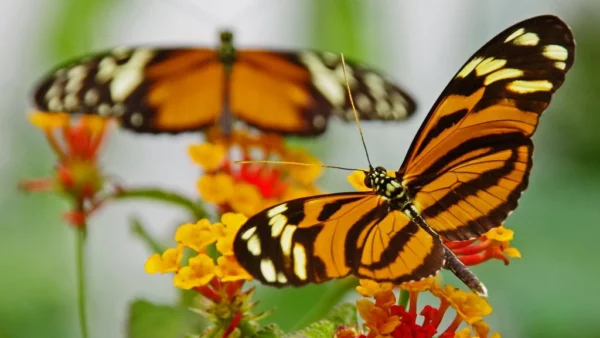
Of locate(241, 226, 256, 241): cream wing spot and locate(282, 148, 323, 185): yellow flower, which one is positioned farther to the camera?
locate(282, 148, 323, 185): yellow flower

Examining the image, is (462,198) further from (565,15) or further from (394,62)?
(565,15)

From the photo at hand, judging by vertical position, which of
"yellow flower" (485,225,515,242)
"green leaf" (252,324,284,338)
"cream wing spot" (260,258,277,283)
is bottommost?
"green leaf" (252,324,284,338)

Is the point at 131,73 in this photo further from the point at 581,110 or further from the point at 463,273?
the point at 581,110

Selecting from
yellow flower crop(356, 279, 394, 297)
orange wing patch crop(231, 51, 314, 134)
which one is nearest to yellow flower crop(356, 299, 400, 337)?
yellow flower crop(356, 279, 394, 297)

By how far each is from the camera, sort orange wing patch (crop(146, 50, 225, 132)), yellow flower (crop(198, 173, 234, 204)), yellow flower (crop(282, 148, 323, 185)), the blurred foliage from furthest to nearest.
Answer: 1. the blurred foliage
2. orange wing patch (crop(146, 50, 225, 132))
3. yellow flower (crop(282, 148, 323, 185))
4. yellow flower (crop(198, 173, 234, 204))

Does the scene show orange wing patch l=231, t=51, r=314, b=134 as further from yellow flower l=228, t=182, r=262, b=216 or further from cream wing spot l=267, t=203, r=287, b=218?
cream wing spot l=267, t=203, r=287, b=218

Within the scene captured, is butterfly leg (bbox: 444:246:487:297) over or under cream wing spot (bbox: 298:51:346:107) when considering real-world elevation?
under

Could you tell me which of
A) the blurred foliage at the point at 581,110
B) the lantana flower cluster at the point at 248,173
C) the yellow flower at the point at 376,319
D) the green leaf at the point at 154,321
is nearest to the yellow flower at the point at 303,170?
the lantana flower cluster at the point at 248,173
